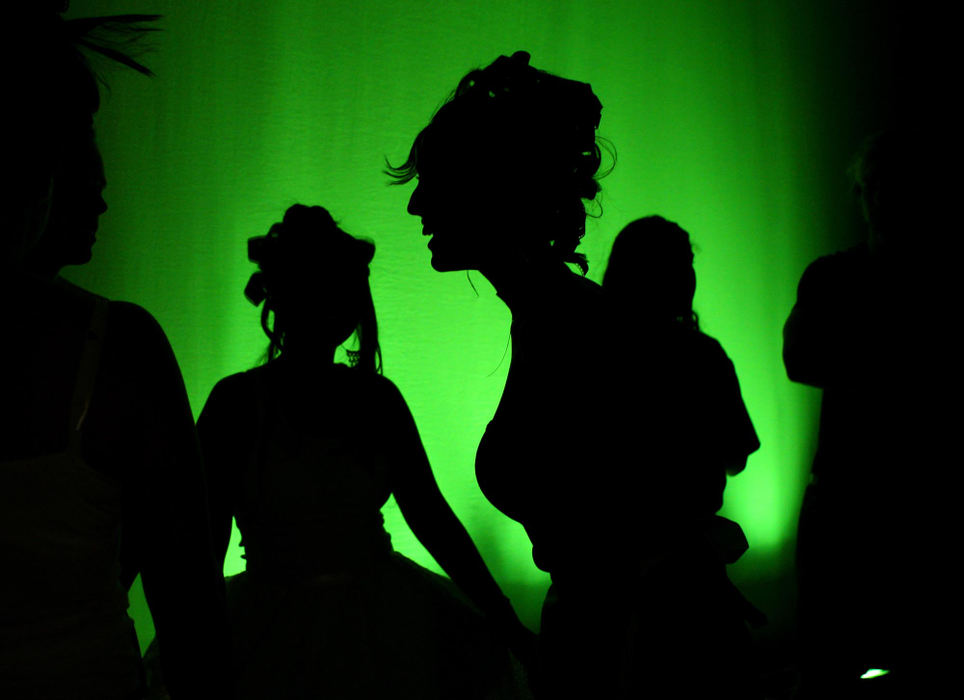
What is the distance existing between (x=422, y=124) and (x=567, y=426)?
161 centimetres

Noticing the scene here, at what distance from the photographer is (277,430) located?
115cm

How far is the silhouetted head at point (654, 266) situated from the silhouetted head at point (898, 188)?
15.9 inches

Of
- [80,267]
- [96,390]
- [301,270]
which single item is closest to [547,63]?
[301,270]

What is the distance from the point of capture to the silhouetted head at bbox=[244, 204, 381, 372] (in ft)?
4.01

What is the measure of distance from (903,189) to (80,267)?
1912mm

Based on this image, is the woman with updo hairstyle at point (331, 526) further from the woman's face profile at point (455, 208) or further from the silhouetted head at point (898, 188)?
the silhouetted head at point (898, 188)

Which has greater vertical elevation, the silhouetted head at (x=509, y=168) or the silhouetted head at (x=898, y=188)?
the silhouetted head at (x=898, y=188)

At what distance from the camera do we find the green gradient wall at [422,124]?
1766mm

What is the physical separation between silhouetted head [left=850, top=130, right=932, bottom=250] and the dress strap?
1.45 metres

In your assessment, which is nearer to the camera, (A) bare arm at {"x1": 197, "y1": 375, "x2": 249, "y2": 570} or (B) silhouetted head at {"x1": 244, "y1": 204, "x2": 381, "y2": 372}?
(A) bare arm at {"x1": 197, "y1": 375, "x2": 249, "y2": 570}

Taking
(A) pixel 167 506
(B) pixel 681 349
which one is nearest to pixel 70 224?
(A) pixel 167 506

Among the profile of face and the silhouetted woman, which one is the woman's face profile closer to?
the silhouetted woman

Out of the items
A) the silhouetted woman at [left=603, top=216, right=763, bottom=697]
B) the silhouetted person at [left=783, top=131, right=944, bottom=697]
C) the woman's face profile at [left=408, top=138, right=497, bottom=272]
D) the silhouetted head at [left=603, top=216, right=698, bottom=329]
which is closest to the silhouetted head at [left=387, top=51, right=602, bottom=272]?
the woman's face profile at [left=408, top=138, right=497, bottom=272]

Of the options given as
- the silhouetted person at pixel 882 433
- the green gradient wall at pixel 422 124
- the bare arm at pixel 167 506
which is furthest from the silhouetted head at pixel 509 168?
the green gradient wall at pixel 422 124
